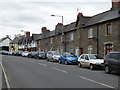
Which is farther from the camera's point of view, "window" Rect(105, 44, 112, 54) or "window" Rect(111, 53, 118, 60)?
"window" Rect(105, 44, 112, 54)

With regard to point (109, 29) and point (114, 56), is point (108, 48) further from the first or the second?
point (114, 56)

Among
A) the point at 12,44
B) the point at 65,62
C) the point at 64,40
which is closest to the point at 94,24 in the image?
A: the point at 65,62

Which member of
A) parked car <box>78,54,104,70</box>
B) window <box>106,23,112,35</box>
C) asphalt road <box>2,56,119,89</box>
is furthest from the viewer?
window <box>106,23,112,35</box>

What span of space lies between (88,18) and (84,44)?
15.0 feet

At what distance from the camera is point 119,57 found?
16.7 m

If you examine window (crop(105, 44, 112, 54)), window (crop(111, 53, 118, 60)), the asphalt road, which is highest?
window (crop(105, 44, 112, 54))

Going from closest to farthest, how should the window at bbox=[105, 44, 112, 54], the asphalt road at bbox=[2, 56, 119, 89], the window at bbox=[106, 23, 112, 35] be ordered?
the asphalt road at bbox=[2, 56, 119, 89], the window at bbox=[105, 44, 112, 54], the window at bbox=[106, 23, 112, 35]

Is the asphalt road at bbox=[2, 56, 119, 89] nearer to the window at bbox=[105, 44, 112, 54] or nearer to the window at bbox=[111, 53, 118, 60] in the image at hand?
the window at bbox=[111, 53, 118, 60]

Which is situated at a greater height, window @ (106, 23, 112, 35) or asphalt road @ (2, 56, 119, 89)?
window @ (106, 23, 112, 35)

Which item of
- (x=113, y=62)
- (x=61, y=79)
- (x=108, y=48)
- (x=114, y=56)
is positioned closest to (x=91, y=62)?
(x=114, y=56)

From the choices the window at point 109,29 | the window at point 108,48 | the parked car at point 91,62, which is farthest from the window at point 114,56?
the window at point 109,29

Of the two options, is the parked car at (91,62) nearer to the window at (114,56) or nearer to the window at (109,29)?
the window at (114,56)

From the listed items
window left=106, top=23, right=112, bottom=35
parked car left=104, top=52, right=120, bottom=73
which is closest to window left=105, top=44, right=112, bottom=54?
window left=106, top=23, right=112, bottom=35

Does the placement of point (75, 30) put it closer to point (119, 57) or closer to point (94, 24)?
point (94, 24)
